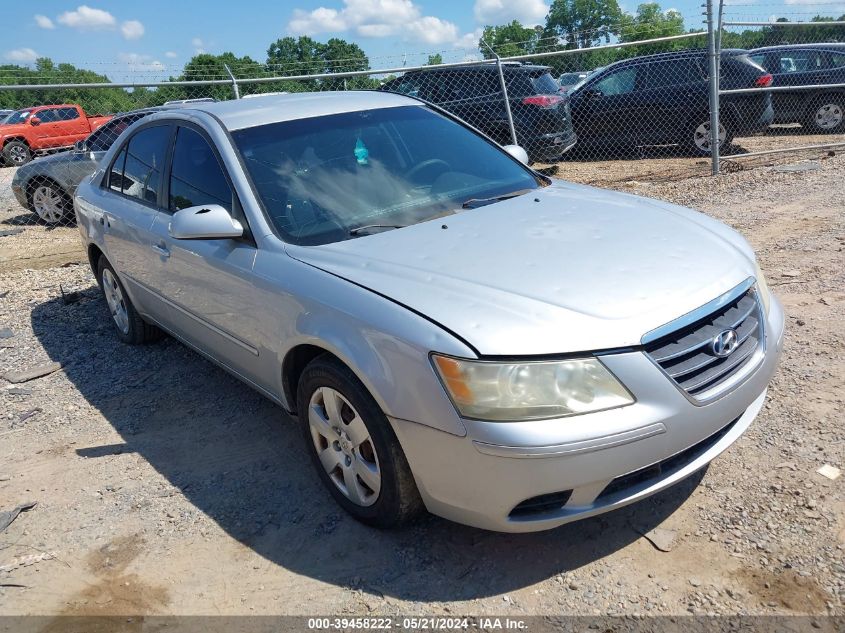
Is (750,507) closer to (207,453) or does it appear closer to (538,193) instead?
(538,193)

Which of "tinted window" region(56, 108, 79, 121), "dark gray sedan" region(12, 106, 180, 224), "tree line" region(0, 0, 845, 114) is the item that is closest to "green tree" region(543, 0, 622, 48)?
"tree line" region(0, 0, 845, 114)

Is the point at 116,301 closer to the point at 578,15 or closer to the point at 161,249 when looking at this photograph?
the point at 161,249

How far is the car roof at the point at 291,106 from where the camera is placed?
368 cm

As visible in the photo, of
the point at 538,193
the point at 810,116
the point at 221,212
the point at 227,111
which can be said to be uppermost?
the point at 227,111

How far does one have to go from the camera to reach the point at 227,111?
12.5 feet

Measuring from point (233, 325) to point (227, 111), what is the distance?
1210mm

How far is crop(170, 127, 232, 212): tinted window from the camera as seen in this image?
138 inches

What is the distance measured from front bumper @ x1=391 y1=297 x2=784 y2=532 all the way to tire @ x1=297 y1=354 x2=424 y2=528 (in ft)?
0.35

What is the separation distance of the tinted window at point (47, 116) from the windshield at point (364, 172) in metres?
20.1

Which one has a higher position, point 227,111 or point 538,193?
point 227,111

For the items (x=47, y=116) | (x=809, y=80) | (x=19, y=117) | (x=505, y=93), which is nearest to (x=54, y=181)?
(x=505, y=93)

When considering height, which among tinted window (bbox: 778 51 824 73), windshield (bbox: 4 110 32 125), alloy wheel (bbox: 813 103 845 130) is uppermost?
windshield (bbox: 4 110 32 125)

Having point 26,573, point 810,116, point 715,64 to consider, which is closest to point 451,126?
point 26,573

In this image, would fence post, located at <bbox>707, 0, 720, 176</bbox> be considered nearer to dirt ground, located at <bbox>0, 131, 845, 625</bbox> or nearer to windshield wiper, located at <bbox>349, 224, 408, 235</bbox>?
dirt ground, located at <bbox>0, 131, 845, 625</bbox>
